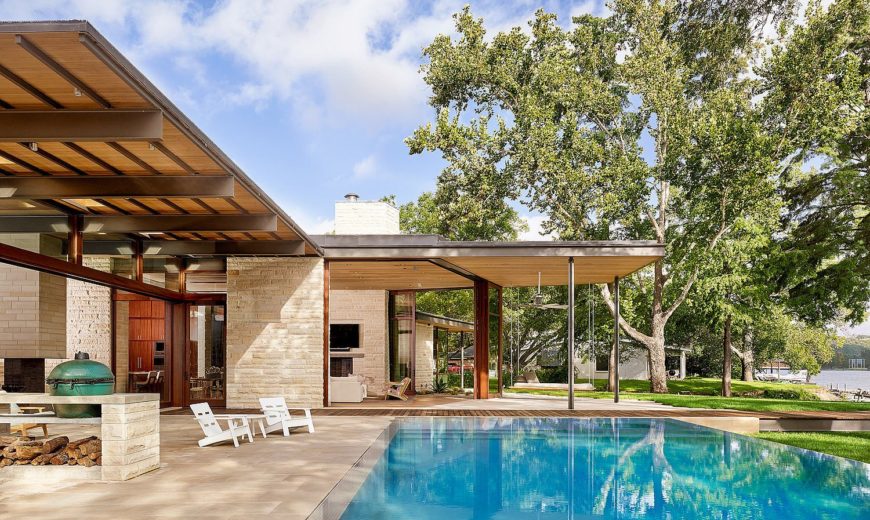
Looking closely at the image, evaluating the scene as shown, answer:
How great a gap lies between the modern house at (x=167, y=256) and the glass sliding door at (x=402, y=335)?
61cm

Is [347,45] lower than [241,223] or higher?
higher

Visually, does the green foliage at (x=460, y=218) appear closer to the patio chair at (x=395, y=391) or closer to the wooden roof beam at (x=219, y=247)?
the patio chair at (x=395, y=391)

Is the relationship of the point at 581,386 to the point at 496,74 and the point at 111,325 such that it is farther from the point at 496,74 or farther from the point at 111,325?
the point at 111,325

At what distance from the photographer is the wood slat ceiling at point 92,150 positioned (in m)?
5.14

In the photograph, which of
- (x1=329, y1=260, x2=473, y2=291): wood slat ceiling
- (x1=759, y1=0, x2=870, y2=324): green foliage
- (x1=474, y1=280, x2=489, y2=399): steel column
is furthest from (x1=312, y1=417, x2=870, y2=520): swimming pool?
(x1=759, y1=0, x2=870, y2=324): green foliage

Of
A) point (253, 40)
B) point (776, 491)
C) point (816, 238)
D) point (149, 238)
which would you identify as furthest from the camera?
point (253, 40)

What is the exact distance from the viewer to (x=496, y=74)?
1009 inches

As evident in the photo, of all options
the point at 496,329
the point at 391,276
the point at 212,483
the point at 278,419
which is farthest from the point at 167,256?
the point at 496,329

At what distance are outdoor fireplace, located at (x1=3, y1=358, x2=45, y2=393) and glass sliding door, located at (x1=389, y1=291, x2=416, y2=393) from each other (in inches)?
412

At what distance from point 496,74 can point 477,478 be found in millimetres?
19270

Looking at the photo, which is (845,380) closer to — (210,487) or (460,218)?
(460,218)

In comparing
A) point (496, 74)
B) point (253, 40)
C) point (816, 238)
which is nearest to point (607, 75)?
point (496, 74)

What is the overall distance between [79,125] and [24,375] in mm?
7609

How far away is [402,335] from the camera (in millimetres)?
21984
